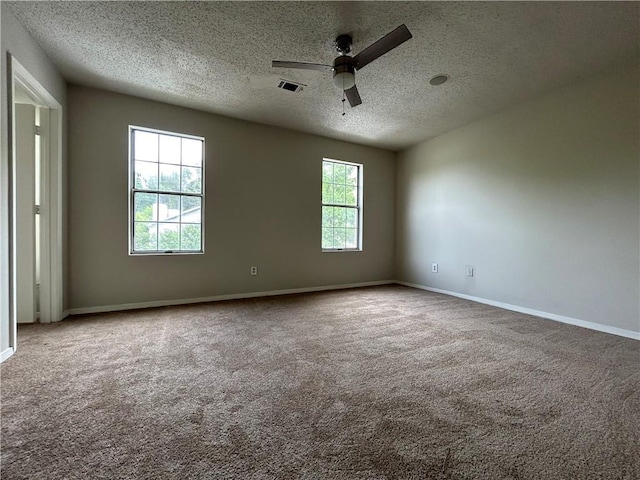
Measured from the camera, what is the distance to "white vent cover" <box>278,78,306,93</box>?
10.3ft

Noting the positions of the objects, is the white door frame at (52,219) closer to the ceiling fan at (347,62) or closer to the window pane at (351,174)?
the ceiling fan at (347,62)

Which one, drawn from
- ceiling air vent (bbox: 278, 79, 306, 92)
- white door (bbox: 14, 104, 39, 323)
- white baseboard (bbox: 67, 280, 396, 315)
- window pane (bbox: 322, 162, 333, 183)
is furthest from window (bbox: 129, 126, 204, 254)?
window pane (bbox: 322, 162, 333, 183)

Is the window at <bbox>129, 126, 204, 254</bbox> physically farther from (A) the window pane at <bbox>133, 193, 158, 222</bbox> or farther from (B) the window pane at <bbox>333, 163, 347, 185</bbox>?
(B) the window pane at <bbox>333, 163, 347, 185</bbox>

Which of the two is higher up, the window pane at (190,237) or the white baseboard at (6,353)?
the window pane at (190,237)

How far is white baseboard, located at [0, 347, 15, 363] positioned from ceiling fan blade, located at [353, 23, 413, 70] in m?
3.47

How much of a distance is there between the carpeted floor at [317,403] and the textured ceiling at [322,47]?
260 cm

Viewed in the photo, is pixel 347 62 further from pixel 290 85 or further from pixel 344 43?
pixel 290 85

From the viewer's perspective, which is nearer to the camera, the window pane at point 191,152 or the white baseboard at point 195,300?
the white baseboard at point 195,300

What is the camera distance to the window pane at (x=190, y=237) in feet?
12.7

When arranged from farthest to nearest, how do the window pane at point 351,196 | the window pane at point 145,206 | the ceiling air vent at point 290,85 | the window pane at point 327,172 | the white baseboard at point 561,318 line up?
1. the window pane at point 351,196
2. the window pane at point 327,172
3. the window pane at point 145,206
4. the ceiling air vent at point 290,85
5. the white baseboard at point 561,318

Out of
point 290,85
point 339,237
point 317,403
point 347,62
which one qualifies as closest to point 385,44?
point 347,62

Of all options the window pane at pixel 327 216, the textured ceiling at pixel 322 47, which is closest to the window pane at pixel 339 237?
the window pane at pixel 327 216

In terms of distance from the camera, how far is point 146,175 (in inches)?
144

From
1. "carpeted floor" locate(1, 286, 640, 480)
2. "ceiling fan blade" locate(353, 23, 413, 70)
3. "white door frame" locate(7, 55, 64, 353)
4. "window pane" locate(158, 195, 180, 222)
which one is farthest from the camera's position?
"window pane" locate(158, 195, 180, 222)
